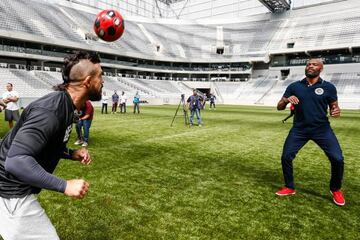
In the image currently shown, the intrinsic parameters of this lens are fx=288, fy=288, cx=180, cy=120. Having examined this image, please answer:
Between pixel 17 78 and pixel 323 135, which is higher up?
pixel 17 78

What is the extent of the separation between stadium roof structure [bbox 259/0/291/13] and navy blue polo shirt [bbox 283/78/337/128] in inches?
2528

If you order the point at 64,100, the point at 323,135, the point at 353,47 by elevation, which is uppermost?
the point at 353,47

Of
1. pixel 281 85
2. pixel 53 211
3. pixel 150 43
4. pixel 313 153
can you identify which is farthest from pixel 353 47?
pixel 53 211

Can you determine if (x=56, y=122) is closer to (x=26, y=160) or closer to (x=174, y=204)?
(x=26, y=160)

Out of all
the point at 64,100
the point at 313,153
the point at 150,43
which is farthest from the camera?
the point at 150,43

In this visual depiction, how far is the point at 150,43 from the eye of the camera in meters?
67.1

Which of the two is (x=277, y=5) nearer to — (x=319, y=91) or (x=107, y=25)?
(x=107, y=25)

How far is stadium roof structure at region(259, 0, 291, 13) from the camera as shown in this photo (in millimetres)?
62062

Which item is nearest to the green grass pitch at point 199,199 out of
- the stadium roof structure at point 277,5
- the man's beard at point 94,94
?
the man's beard at point 94,94

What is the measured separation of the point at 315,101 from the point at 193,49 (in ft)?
222

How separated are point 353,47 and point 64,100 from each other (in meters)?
60.3

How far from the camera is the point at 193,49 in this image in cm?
7000

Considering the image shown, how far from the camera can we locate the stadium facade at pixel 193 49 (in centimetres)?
4509

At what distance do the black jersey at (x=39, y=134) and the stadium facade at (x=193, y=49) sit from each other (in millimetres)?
38105
